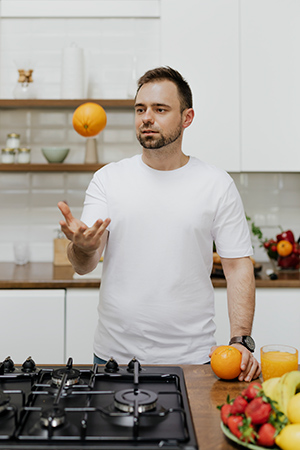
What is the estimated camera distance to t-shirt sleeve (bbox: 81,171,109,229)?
1772mm

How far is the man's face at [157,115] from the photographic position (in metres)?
1.77

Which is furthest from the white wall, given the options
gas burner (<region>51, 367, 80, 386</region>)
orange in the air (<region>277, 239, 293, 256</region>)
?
gas burner (<region>51, 367, 80, 386</region>)

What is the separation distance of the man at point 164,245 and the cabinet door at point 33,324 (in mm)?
846

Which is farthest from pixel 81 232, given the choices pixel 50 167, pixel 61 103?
pixel 61 103

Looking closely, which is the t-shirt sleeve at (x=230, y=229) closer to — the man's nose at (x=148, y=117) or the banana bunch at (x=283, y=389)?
the man's nose at (x=148, y=117)

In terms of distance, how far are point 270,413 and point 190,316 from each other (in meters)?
0.85

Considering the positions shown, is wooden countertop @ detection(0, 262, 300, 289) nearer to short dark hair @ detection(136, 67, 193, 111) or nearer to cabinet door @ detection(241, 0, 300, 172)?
cabinet door @ detection(241, 0, 300, 172)

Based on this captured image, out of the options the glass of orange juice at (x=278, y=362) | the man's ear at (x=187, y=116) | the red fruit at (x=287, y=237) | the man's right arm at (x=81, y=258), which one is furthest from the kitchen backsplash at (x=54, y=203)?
the glass of orange juice at (x=278, y=362)

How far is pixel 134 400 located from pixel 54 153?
2.23 m

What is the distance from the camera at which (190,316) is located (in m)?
1.76

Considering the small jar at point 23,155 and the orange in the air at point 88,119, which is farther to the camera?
the small jar at point 23,155

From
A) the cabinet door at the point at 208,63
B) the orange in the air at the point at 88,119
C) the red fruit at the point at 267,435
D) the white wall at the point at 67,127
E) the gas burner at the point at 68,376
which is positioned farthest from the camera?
the white wall at the point at 67,127

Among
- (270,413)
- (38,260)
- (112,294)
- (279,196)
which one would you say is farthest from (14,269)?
A: (270,413)

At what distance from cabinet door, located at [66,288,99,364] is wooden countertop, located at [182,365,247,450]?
131 centimetres
